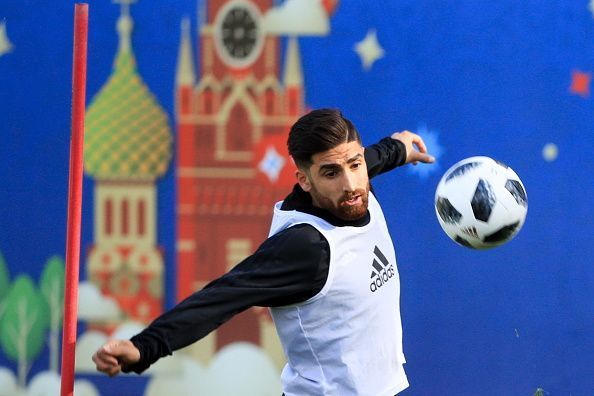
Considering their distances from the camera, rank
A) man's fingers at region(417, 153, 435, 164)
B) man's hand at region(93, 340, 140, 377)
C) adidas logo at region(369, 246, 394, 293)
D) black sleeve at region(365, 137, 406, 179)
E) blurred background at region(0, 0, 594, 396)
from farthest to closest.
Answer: blurred background at region(0, 0, 594, 396)
man's fingers at region(417, 153, 435, 164)
black sleeve at region(365, 137, 406, 179)
adidas logo at region(369, 246, 394, 293)
man's hand at region(93, 340, 140, 377)

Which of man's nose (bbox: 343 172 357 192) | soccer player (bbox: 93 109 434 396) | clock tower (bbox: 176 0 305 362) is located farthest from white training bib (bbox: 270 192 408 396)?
clock tower (bbox: 176 0 305 362)

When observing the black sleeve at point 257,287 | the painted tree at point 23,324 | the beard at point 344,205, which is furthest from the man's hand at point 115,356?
the painted tree at point 23,324

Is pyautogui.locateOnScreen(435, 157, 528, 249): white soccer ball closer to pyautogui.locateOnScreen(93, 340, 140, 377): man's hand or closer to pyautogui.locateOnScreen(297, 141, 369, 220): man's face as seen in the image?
pyautogui.locateOnScreen(297, 141, 369, 220): man's face

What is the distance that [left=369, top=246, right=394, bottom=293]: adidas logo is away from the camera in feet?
13.3

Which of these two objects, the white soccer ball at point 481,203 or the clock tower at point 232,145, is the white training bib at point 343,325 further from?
the clock tower at point 232,145

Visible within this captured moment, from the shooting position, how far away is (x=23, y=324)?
18.5ft

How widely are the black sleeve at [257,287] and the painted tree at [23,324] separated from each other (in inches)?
81.0

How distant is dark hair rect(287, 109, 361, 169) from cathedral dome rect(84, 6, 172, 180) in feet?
5.53

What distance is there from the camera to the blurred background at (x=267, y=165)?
219 inches

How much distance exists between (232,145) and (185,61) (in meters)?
0.45

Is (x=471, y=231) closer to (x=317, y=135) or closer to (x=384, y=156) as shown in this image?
(x=384, y=156)

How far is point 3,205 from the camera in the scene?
5.60m

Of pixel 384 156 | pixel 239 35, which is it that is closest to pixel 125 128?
pixel 239 35

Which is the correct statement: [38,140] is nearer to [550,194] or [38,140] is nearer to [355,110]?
[355,110]
